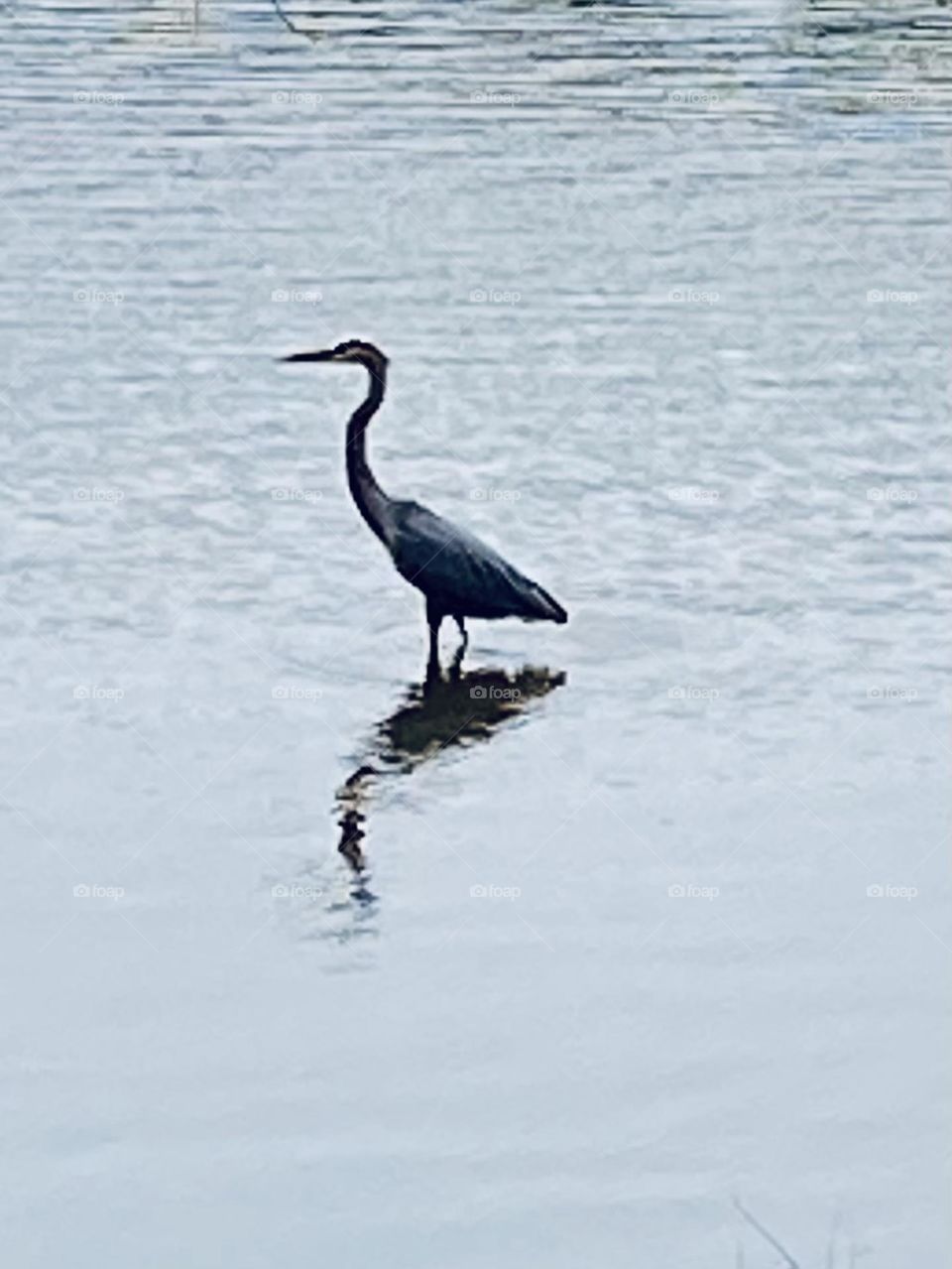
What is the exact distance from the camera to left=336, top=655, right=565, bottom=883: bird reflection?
34.1 ft

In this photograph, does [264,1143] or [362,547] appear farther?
[362,547]

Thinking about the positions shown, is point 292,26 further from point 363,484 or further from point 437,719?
point 437,719

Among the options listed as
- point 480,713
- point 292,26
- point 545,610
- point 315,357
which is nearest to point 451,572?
point 545,610

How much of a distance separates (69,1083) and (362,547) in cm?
491

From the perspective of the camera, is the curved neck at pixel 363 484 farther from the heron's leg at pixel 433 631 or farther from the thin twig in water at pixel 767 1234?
the thin twig in water at pixel 767 1234

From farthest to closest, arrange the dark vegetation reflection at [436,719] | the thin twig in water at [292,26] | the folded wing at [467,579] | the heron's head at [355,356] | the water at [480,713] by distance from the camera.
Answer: the thin twig in water at [292,26] → the heron's head at [355,356] → the folded wing at [467,579] → the dark vegetation reflection at [436,719] → the water at [480,713]

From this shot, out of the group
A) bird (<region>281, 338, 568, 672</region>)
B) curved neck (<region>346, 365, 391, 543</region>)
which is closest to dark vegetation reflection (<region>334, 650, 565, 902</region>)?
bird (<region>281, 338, 568, 672</region>)

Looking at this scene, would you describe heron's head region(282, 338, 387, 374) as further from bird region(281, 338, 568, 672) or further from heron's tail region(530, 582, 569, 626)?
heron's tail region(530, 582, 569, 626)

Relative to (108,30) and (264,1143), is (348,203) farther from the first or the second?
(264,1143)

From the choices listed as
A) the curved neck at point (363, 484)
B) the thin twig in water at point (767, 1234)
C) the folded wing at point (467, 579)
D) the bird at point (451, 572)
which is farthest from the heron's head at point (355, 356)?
the thin twig in water at point (767, 1234)

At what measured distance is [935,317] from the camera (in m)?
16.7

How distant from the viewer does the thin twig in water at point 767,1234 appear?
7270 millimetres

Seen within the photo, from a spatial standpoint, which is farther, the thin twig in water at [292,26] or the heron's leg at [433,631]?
the thin twig in water at [292,26]

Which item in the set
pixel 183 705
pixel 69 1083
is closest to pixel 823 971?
pixel 69 1083
